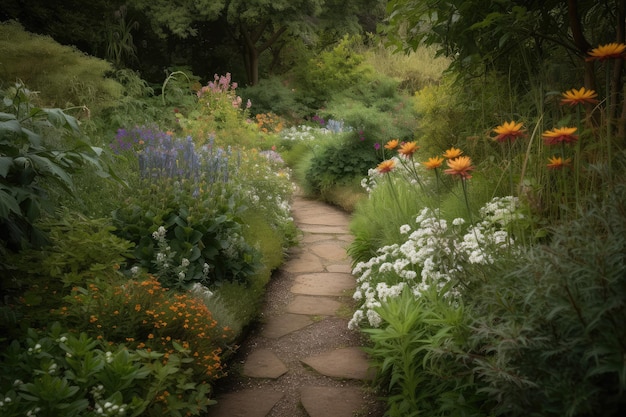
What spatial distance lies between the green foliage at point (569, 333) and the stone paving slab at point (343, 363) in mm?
1240

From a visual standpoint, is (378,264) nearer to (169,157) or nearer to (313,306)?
(313,306)

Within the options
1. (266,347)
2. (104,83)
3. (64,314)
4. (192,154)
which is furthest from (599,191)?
(104,83)

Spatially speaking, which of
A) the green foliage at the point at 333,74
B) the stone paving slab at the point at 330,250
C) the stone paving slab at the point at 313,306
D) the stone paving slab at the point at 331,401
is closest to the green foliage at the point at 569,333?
the stone paving slab at the point at 331,401

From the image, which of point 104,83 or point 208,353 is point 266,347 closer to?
point 208,353

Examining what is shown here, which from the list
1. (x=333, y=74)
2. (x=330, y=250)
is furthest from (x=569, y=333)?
(x=333, y=74)

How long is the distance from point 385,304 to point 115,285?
55.7 inches

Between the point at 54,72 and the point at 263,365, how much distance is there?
17.9ft

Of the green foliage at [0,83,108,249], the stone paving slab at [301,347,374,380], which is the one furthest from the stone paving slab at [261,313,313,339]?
the green foliage at [0,83,108,249]

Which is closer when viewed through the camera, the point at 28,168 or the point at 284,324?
the point at 28,168

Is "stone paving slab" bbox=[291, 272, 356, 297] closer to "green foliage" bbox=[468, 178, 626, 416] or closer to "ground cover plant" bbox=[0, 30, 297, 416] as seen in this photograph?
"ground cover plant" bbox=[0, 30, 297, 416]

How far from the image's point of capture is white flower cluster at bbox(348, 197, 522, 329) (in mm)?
2516

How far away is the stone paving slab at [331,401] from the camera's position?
2.72 meters

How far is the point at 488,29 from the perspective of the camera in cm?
371

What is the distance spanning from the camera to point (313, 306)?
4.12 m
